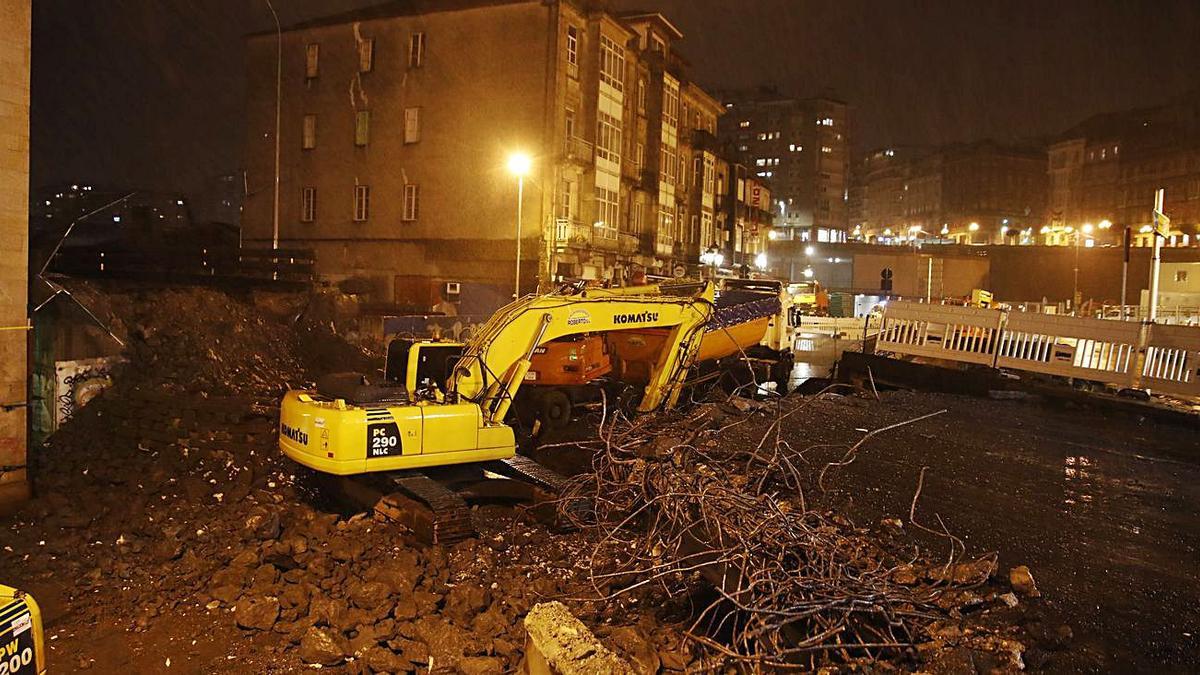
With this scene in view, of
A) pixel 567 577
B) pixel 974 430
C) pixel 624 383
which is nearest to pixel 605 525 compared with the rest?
pixel 567 577

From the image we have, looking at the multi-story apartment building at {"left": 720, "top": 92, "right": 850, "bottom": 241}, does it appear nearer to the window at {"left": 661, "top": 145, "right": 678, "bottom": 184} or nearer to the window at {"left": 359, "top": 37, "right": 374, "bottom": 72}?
the window at {"left": 661, "top": 145, "right": 678, "bottom": 184}

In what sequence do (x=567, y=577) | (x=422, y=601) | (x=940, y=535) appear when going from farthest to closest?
(x=940, y=535)
(x=567, y=577)
(x=422, y=601)

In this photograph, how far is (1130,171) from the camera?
297 feet

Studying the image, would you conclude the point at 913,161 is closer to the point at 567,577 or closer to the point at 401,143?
the point at 401,143

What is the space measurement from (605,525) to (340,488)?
327 cm

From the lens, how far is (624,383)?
1430cm

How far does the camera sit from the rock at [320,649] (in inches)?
241

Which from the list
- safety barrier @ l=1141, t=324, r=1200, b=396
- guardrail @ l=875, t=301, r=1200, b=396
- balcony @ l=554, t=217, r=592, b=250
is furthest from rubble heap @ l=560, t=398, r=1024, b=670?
balcony @ l=554, t=217, r=592, b=250

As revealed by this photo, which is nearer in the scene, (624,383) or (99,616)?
(99,616)

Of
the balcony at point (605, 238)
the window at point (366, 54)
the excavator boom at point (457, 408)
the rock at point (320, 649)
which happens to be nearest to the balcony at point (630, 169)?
the balcony at point (605, 238)

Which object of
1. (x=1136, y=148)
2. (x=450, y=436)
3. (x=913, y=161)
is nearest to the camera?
(x=450, y=436)

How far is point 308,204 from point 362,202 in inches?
135

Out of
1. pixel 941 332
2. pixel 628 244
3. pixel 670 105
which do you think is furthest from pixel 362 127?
pixel 941 332

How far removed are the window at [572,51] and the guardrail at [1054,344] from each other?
61.9 feet
